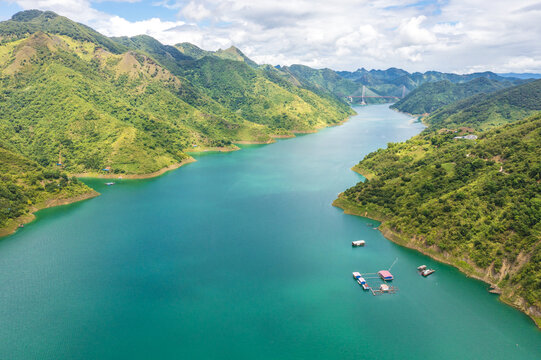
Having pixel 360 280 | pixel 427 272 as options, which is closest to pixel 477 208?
pixel 427 272

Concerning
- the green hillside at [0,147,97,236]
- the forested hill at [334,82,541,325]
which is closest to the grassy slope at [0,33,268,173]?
the green hillside at [0,147,97,236]

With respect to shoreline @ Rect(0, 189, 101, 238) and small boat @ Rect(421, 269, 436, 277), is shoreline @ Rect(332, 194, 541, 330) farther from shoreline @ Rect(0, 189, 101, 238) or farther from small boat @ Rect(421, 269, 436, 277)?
shoreline @ Rect(0, 189, 101, 238)

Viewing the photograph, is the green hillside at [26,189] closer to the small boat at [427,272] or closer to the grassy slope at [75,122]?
the grassy slope at [75,122]

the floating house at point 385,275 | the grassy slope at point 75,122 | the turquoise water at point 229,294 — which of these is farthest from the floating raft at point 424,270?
the grassy slope at point 75,122

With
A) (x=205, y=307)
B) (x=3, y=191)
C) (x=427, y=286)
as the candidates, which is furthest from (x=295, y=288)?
(x=3, y=191)

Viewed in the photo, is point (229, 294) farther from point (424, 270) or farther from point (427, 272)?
point (424, 270)

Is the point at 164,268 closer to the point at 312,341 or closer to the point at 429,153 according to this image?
the point at 312,341
